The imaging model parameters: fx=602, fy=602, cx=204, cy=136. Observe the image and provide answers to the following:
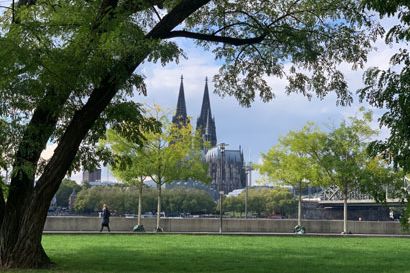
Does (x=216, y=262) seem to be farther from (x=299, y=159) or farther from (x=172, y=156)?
(x=299, y=159)

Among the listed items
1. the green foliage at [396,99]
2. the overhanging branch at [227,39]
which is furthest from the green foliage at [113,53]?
the green foliage at [396,99]

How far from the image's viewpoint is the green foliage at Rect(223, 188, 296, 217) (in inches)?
4892

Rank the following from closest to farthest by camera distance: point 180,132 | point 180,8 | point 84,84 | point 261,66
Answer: point 84,84 < point 180,8 < point 261,66 < point 180,132

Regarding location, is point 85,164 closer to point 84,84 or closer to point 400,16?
point 84,84

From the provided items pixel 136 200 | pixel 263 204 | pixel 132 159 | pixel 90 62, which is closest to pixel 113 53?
pixel 90 62

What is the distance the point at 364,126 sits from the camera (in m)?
46.6

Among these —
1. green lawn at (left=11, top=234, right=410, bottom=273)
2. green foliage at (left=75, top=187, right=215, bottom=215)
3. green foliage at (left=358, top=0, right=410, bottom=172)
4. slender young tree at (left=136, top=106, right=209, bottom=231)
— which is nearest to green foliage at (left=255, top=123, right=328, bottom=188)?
slender young tree at (left=136, top=106, right=209, bottom=231)

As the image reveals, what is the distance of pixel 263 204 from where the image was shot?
129875 millimetres

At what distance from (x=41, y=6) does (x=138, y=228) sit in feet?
81.9

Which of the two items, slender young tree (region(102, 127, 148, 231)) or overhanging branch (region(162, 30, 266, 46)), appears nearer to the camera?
overhanging branch (region(162, 30, 266, 46))

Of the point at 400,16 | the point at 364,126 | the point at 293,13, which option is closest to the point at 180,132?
the point at 364,126

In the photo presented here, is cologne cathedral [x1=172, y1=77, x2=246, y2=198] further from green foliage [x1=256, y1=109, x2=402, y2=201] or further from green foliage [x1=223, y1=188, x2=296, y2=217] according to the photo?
green foliage [x1=256, y1=109, x2=402, y2=201]

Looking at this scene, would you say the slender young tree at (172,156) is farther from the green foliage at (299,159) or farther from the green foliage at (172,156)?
the green foliage at (299,159)

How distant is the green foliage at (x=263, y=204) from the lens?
124 metres
